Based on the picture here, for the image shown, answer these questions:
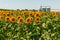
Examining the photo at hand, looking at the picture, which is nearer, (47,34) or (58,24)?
(47,34)

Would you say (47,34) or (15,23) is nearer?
(47,34)

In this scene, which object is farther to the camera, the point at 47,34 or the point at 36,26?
the point at 36,26

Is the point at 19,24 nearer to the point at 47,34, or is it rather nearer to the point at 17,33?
the point at 17,33

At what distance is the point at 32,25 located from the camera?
17.5 ft

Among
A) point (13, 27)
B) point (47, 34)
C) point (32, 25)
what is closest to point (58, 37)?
point (47, 34)

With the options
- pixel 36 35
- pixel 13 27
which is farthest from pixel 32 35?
pixel 13 27

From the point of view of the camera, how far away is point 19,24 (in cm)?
→ 528

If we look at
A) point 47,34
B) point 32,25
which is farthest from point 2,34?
point 47,34

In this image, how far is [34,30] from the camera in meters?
5.20

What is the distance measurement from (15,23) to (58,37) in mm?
1011

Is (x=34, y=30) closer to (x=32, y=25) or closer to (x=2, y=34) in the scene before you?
(x=32, y=25)

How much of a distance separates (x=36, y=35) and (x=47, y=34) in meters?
0.25

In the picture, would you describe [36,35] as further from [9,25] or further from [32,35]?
[9,25]

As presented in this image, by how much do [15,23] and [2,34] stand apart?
394mm
